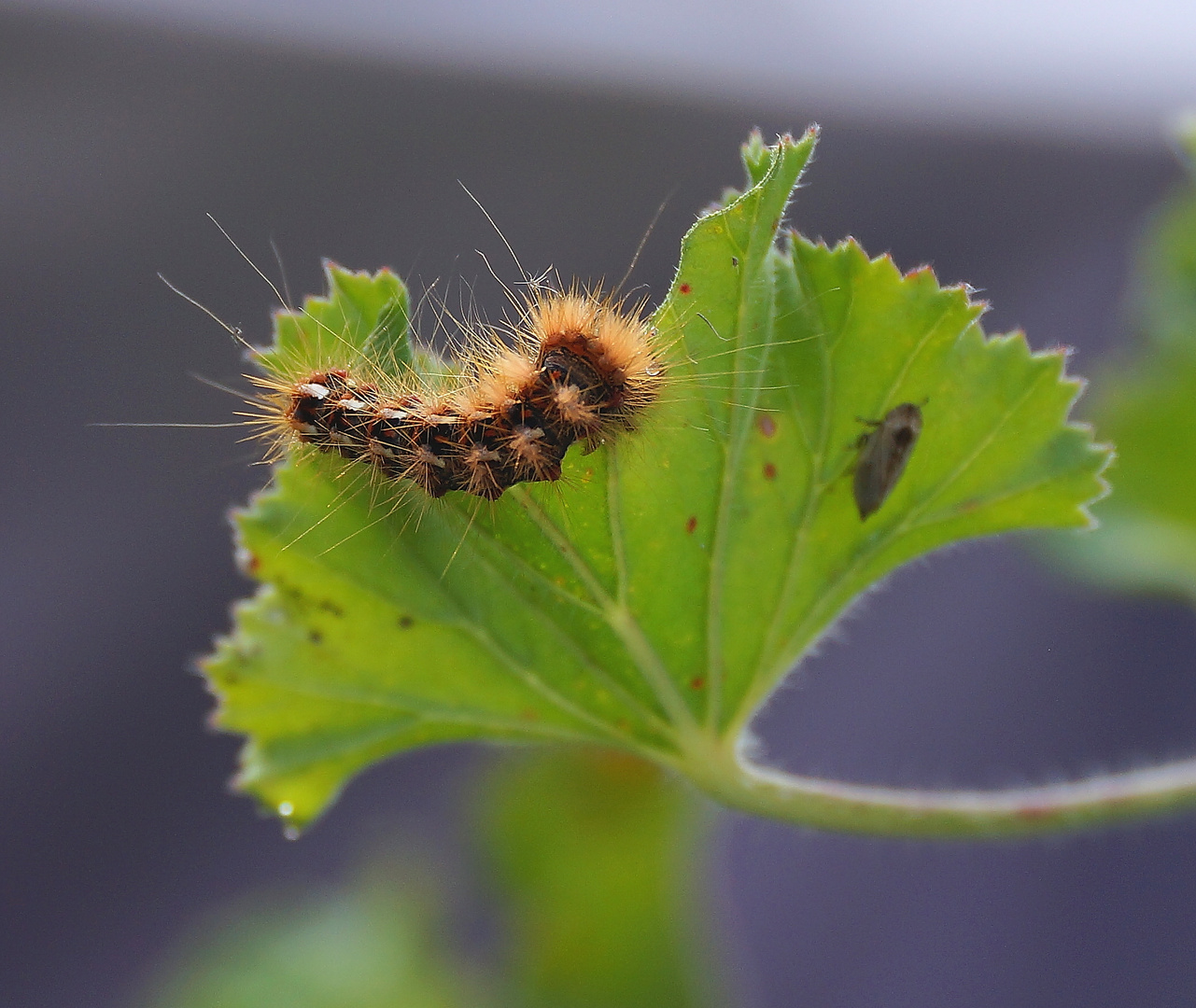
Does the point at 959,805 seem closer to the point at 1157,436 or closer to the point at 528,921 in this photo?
the point at 1157,436

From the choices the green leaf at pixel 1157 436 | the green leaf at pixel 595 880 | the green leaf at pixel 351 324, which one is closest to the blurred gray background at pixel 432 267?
the green leaf at pixel 595 880

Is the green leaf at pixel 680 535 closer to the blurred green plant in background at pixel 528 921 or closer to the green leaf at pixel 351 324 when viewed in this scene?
the green leaf at pixel 351 324

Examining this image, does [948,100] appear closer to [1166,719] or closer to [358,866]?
[1166,719]

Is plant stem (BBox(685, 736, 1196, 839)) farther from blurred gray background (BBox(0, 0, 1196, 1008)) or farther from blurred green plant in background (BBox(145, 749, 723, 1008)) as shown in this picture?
blurred gray background (BBox(0, 0, 1196, 1008))

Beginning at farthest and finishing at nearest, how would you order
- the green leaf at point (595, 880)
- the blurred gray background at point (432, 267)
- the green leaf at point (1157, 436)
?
the blurred gray background at point (432, 267)
the green leaf at point (595, 880)
the green leaf at point (1157, 436)

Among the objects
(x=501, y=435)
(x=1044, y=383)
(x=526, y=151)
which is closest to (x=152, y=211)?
(x=526, y=151)

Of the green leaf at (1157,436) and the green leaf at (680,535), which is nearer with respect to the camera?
the green leaf at (680,535)
